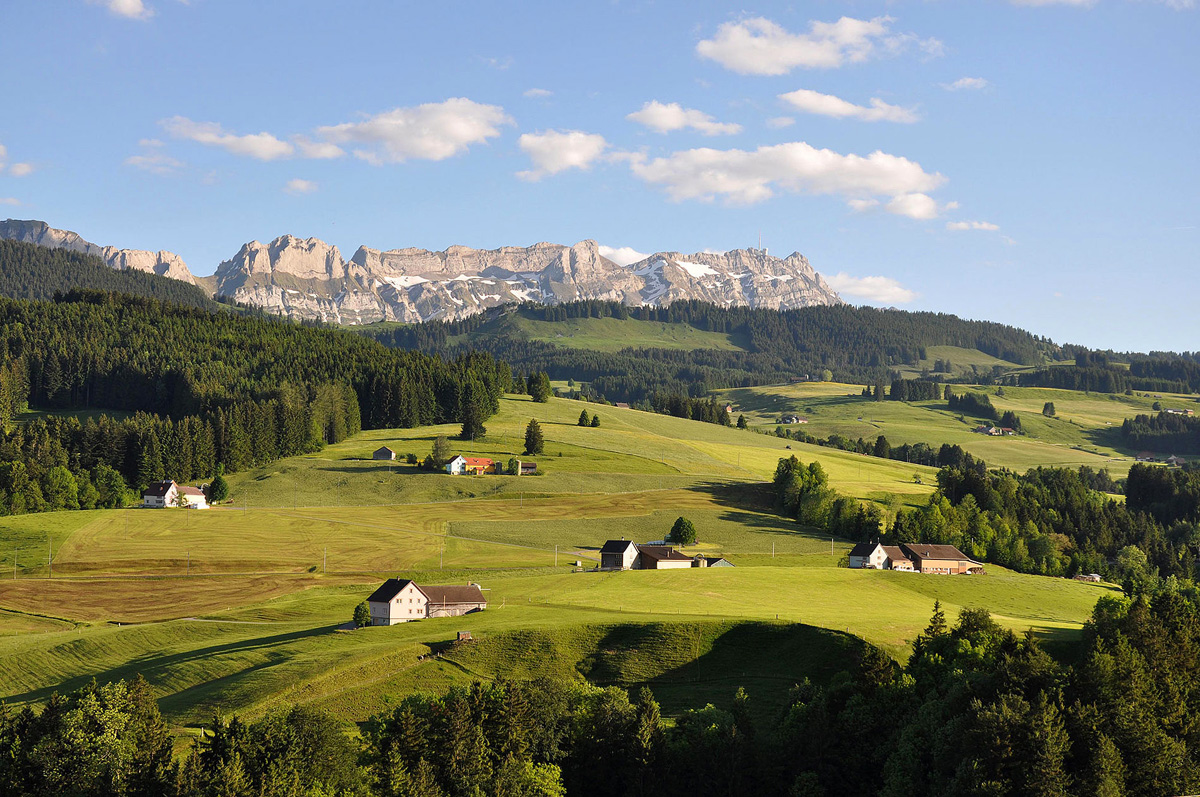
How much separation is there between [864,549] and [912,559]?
641 cm

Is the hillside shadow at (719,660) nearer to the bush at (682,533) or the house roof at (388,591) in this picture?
the house roof at (388,591)

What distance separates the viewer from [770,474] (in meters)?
175

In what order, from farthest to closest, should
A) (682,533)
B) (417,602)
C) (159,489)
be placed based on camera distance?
(159,489), (682,533), (417,602)

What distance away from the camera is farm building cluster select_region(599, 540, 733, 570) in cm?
11738

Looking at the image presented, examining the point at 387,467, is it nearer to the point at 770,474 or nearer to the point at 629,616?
the point at 770,474

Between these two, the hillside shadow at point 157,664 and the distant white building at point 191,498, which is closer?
the hillside shadow at point 157,664

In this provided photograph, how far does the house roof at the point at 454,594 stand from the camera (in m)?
90.9

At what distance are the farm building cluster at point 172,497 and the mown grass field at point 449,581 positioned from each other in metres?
6.12

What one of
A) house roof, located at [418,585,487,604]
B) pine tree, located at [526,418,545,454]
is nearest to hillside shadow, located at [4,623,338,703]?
house roof, located at [418,585,487,604]

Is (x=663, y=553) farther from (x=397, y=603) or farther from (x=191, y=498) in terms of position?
(x=191, y=498)

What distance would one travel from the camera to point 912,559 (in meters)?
124

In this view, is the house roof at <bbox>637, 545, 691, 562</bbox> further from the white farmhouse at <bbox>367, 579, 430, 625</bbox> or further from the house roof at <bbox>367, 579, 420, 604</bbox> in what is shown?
the house roof at <bbox>367, 579, 420, 604</bbox>

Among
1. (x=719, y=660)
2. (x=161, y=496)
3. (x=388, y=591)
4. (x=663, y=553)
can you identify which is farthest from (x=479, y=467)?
(x=719, y=660)

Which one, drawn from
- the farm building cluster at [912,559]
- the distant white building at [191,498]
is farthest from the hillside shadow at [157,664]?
the farm building cluster at [912,559]
